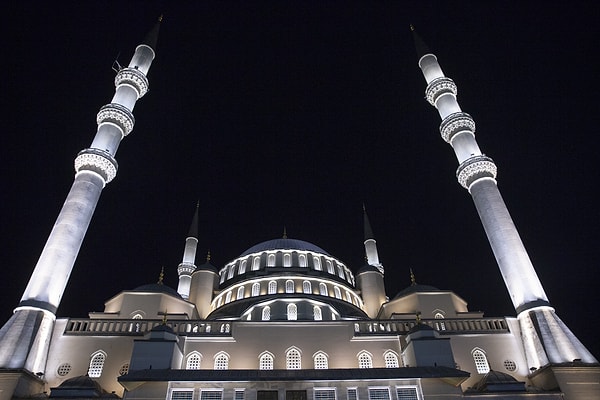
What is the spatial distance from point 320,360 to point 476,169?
1495 centimetres

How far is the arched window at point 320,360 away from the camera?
72.5ft

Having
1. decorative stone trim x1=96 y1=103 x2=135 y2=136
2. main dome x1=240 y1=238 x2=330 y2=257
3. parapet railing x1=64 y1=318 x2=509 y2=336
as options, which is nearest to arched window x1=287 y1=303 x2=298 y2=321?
parapet railing x1=64 y1=318 x2=509 y2=336

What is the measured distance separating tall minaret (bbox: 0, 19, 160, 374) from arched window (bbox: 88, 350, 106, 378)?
6.69 ft

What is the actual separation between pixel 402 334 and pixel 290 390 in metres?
7.43

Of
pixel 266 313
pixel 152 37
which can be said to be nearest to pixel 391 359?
pixel 266 313

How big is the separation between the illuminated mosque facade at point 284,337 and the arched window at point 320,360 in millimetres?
64

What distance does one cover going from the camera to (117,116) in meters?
29.4

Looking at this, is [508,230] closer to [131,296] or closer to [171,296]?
[171,296]

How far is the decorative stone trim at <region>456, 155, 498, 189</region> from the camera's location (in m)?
27.7

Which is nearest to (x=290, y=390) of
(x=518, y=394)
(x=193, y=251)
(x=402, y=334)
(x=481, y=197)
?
(x=402, y=334)

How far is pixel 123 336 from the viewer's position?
72.8 feet

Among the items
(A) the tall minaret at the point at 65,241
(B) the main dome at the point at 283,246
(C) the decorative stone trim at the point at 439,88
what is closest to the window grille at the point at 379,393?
(A) the tall minaret at the point at 65,241

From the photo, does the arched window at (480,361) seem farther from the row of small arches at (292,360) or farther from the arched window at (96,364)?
the arched window at (96,364)

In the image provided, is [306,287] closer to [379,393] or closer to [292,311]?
[292,311]
